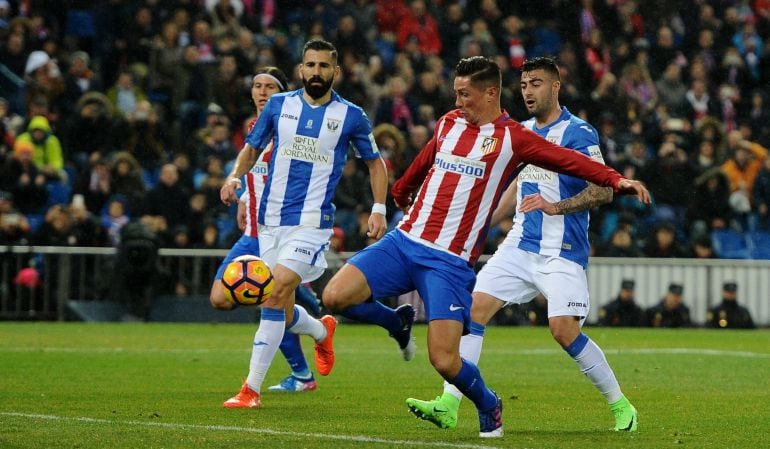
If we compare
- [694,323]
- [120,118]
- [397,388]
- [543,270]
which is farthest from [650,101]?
[543,270]

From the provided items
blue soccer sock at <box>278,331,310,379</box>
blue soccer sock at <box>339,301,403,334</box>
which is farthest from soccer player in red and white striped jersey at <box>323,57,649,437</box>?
blue soccer sock at <box>278,331,310,379</box>

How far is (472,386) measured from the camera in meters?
8.66

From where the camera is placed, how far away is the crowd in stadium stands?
836 inches

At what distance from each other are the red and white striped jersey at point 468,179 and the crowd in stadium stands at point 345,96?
12192 mm

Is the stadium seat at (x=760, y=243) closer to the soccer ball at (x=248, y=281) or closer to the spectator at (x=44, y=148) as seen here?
the spectator at (x=44, y=148)

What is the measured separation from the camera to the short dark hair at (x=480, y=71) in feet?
28.9

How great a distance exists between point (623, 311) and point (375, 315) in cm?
1176

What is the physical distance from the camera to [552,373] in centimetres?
1390

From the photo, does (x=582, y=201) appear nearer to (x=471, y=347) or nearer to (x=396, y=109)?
(x=471, y=347)

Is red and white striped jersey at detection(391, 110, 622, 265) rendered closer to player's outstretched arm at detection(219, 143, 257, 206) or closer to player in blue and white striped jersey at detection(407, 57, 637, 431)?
player in blue and white striped jersey at detection(407, 57, 637, 431)

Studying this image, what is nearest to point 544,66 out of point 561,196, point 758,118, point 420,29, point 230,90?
point 561,196

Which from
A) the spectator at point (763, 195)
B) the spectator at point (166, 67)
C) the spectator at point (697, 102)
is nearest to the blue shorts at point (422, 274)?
the spectator at point (166, 67)

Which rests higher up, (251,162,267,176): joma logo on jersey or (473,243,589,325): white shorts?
(251,162,267,176): joma logo on jersey

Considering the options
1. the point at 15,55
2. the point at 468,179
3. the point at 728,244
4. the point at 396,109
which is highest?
the point at 15,55
